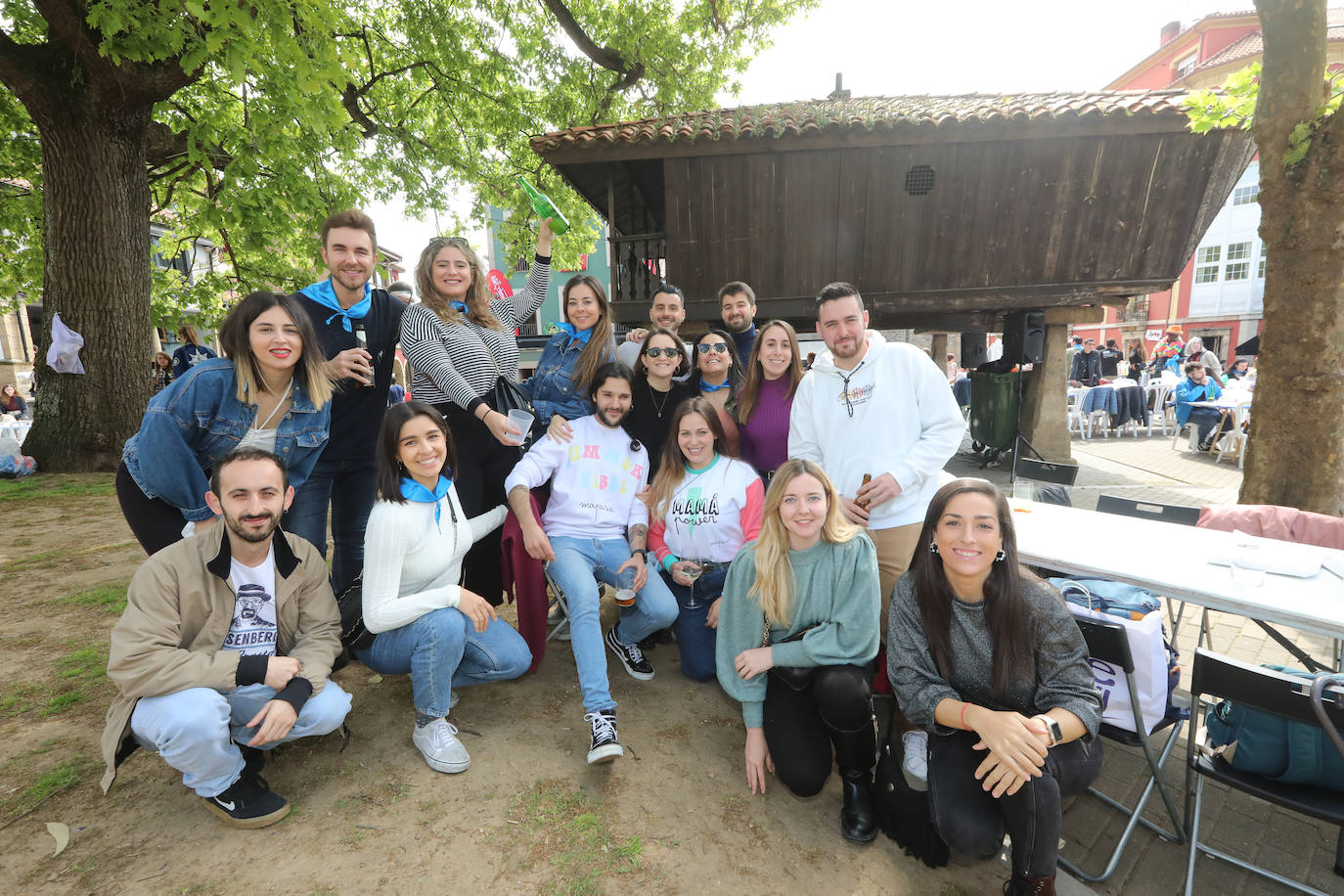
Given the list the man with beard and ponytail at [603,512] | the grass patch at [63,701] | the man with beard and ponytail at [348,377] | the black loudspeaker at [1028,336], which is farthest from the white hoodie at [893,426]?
the black loudspeaker at [1028,336]

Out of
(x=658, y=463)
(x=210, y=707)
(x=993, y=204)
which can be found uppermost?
(x=993, y=204)

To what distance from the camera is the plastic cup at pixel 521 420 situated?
3.33 metres

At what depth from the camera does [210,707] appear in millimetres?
2141

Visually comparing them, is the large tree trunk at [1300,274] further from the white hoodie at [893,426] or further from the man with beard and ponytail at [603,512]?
the man with beard and ponytail at [603,512]

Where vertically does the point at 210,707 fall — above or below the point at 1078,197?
below

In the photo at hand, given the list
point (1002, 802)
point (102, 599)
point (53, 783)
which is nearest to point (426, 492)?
point (53, 783)

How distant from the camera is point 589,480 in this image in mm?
3475

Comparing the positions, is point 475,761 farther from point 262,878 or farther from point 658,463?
point 658,463

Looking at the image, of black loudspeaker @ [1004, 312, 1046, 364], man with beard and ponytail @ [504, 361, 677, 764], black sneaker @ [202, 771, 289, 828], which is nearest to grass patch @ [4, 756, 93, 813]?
black sneaker @ [202, 771, 289, 828]

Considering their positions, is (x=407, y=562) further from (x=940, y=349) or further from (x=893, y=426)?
(x=940, y=349)

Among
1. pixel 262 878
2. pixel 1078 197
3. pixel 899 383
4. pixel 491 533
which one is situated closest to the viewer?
pixel 262 878

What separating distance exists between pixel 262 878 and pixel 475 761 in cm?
83

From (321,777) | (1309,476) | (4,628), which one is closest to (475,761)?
(321,777)

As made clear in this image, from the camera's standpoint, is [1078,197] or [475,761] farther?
[1078,197]
